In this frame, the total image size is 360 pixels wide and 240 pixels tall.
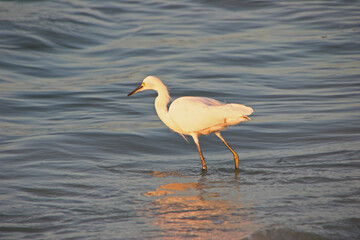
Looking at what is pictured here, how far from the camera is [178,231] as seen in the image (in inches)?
181

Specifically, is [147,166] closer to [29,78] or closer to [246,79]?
[246,79]

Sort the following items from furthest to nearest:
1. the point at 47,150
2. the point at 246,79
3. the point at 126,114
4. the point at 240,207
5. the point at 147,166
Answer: the point at 246,79
the point at 126,114
the point at 47,150
the point at 147,166
the point at 240,207

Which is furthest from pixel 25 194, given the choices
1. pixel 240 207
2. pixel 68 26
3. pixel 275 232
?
pixel 68 26

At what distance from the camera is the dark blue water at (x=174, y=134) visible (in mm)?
4910

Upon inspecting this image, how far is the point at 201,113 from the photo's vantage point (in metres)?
6.79

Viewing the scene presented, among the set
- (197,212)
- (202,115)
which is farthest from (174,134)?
(197,212)

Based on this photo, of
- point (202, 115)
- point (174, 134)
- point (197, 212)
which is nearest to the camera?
point (197, 212)

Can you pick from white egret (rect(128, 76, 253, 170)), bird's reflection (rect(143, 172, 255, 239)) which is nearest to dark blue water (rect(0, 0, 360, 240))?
bird's reflection (rect(143, 172, 255, 239))

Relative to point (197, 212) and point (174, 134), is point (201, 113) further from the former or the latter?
point (197, 212)

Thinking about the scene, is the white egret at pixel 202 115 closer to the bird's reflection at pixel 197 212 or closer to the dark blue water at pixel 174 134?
the dark blue water at pixel 174 134

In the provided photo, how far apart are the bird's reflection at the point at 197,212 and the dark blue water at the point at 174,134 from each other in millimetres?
20

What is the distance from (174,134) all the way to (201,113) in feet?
5.46

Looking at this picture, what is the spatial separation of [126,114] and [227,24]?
8884 mm

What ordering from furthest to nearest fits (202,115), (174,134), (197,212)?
(174,134)
(202,115)
(197,212)
